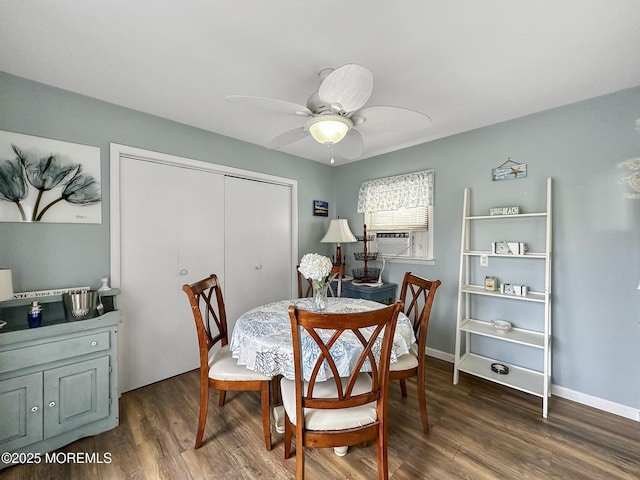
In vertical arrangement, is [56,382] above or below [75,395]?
above

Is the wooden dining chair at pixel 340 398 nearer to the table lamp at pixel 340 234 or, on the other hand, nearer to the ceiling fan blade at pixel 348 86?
the ceiling fan blade at pixel 348 86

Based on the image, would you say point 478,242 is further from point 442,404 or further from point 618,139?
point 442,404

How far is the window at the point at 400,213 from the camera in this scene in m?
3.18

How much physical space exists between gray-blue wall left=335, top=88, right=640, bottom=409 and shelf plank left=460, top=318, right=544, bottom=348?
208 mm

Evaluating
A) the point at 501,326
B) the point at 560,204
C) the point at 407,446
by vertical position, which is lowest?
the point at 407,446

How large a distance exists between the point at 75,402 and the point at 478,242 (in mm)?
3480

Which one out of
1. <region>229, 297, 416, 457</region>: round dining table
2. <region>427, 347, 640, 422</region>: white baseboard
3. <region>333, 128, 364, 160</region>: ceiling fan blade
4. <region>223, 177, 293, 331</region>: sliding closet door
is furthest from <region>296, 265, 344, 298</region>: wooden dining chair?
<region>427, 347, 640, 422</region>: white baseboard

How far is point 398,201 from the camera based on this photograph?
3.38m

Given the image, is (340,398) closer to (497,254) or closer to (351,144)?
(351,144)

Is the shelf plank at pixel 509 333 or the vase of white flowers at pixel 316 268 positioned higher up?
the vase of white flowers at pixel 316 268

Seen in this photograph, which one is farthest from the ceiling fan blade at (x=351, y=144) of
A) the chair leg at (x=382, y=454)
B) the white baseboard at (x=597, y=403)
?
the white baseboard at (x=597, y=403)

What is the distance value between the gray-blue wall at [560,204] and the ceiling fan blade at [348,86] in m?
1.89

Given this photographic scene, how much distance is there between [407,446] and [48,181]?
10.2 feet

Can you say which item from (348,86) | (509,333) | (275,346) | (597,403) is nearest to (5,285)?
(275,346)
